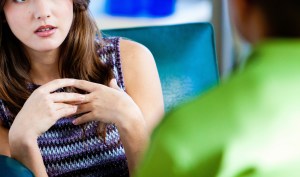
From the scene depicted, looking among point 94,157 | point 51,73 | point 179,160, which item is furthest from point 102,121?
point 179,160

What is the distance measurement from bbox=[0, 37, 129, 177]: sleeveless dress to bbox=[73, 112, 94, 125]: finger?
0.25 ft

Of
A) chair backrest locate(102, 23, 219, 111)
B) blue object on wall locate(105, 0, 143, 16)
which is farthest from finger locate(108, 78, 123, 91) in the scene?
blue object on wall locate(105, 0, 143, 16)

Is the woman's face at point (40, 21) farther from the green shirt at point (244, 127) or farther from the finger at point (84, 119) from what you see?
the green shirt at point (244, 127)

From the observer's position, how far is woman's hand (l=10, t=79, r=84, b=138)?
118 cm

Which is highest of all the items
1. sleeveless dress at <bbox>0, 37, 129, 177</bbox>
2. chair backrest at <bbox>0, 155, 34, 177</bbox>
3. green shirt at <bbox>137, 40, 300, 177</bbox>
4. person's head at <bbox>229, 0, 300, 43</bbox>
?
person's head at <bbox>229, 0, 300, 43</bbox>

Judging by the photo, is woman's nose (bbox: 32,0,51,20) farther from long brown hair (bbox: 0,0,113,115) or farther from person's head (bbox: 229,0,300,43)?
person's head (bbox: 229,0,300,43)

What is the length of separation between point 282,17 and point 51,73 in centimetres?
110

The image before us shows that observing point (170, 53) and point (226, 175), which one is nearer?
point (226, 175)

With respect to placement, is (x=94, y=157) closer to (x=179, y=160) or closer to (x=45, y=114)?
(x=45, y=114)

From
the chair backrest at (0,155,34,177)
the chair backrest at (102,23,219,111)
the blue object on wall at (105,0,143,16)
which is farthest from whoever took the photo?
the blue object on wall at (105,0,143,16)

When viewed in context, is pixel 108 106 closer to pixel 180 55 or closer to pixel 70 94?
pixel 70 94

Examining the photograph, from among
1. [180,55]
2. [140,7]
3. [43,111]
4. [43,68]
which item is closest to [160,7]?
[140,7]

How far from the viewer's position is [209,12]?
216 centimetres

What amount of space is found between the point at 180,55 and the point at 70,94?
58 centimetres
